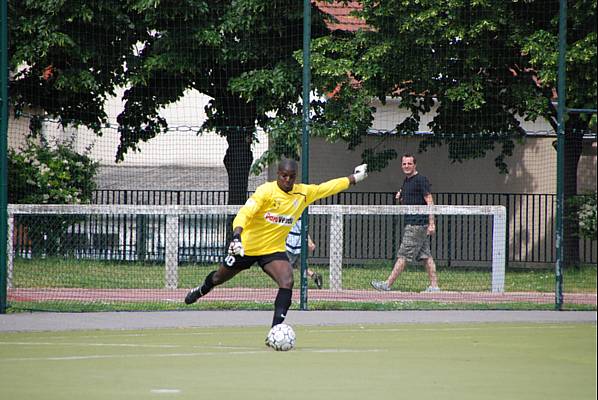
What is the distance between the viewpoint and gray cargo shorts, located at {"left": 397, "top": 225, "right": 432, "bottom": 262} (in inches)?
655

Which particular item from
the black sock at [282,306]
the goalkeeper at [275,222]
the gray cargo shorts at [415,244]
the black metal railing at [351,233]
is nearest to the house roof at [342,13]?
the black metal railing at [351,233]

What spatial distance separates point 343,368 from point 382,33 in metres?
12.1

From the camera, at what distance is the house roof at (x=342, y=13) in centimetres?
2250

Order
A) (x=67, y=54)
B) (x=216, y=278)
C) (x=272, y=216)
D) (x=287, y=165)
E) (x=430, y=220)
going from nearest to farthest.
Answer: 1. (x=287, y=165)
2. (x=272, y=216)
3. (x=216, y=278)
4. (x=430, y=220)
5. (x=67, y=54)

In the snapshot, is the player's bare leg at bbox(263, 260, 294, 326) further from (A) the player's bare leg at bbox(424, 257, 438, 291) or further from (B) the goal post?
(B) the goal post

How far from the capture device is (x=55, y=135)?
23547 millimetres

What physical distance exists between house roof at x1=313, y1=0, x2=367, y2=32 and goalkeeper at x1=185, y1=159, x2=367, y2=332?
11066mm

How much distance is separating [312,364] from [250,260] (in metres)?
2.16

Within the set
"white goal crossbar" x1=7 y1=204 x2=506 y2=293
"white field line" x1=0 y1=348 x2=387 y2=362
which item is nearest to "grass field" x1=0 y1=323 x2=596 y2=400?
"white field line" x1=0 y1=348 x2=387 y2=362

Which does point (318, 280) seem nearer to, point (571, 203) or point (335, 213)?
point (335, 213)

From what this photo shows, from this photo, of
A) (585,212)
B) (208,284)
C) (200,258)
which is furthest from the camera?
(200,258)

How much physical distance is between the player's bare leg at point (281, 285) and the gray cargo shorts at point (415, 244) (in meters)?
5.33

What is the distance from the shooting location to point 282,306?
10992mm

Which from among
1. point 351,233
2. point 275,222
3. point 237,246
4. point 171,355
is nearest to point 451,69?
point 351,233
